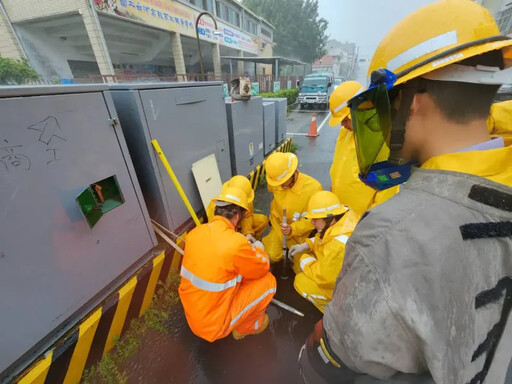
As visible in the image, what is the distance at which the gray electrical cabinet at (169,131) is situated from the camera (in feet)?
6.38

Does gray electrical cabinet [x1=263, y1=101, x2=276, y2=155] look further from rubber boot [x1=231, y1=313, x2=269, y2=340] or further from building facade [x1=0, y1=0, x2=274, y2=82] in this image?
building facade [x1=0, y1=0, x2=274, y2=82]

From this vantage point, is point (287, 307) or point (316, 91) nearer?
point (287, 307)

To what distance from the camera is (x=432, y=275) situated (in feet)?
1.82

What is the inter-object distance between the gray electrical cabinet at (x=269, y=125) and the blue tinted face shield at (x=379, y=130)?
3982mm

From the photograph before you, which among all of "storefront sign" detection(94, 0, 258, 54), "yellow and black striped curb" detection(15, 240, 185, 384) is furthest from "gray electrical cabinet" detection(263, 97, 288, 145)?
"storefront sign" detection(94, 0, 258, 54)

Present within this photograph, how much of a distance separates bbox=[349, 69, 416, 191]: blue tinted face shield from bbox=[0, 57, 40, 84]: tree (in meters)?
14.2

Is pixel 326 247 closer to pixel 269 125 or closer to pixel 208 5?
pixel 269 125

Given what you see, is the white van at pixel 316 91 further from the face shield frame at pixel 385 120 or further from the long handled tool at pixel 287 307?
the face shield frame at pixel 385 120

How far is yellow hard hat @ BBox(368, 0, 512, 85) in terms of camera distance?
0.64 metres

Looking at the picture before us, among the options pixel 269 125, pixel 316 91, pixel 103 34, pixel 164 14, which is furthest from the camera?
pixel 316 91

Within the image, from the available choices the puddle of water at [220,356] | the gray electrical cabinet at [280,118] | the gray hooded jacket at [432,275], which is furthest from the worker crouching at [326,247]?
the gray electrical cabinet at [280,118]

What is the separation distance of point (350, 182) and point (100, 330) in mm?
2580

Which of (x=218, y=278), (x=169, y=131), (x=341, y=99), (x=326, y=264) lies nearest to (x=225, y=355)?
(x=218, y=278)

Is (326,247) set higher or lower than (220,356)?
higher
